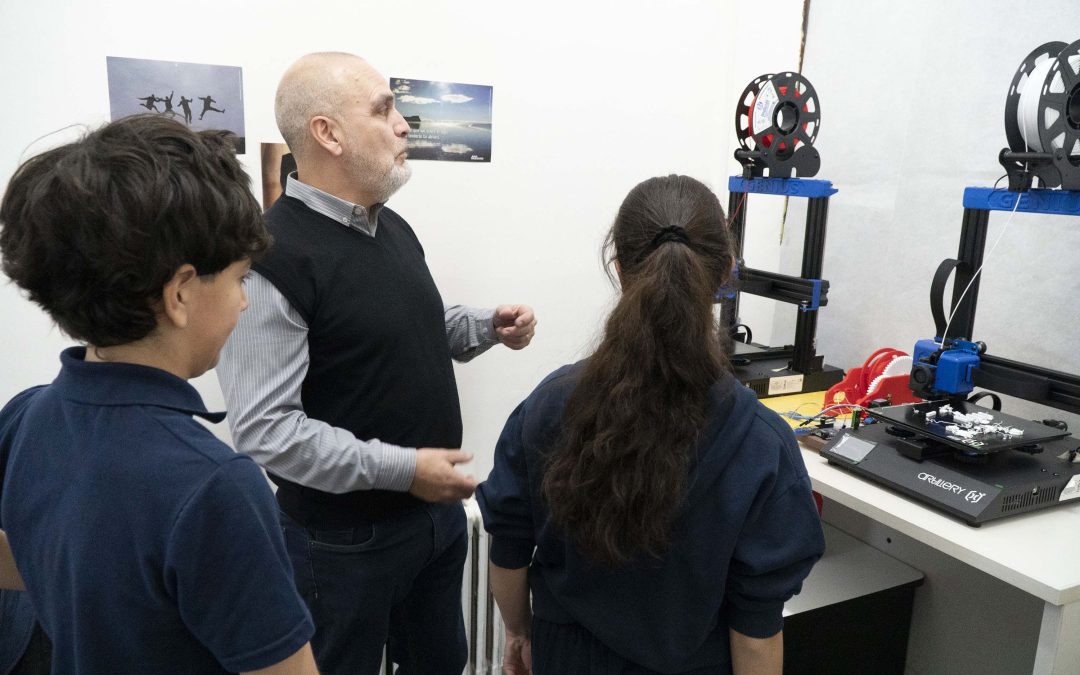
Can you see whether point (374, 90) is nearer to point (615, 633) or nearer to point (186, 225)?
point (186, 225)

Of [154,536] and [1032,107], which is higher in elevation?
[1032,107]

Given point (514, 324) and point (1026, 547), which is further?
point (514, 324)

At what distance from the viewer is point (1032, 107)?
60.2 inches

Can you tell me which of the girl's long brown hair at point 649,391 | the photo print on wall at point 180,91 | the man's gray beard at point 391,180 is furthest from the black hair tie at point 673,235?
the photo print on wall at point 180,91

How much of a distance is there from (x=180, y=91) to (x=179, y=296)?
4.26 ft

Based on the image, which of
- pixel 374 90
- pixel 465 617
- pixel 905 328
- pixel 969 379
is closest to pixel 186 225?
pixel 374 90

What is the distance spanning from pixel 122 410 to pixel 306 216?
0.81 meters

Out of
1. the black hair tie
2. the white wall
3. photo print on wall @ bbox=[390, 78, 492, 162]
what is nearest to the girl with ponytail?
the black hair tie

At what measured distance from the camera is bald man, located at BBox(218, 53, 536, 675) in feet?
4.29

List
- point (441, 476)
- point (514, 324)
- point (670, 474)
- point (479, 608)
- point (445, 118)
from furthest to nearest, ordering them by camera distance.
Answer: point (479, 608) < point (445, 118) < point (514, 324) < point (441, 476) < point (670, 474)

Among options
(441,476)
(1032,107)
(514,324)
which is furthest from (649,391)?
(1032,107)

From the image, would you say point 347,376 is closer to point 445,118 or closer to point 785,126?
point 445,118

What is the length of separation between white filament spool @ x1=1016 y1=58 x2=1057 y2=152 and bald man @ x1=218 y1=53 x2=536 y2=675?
4.07 ft

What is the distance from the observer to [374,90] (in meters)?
1.53
